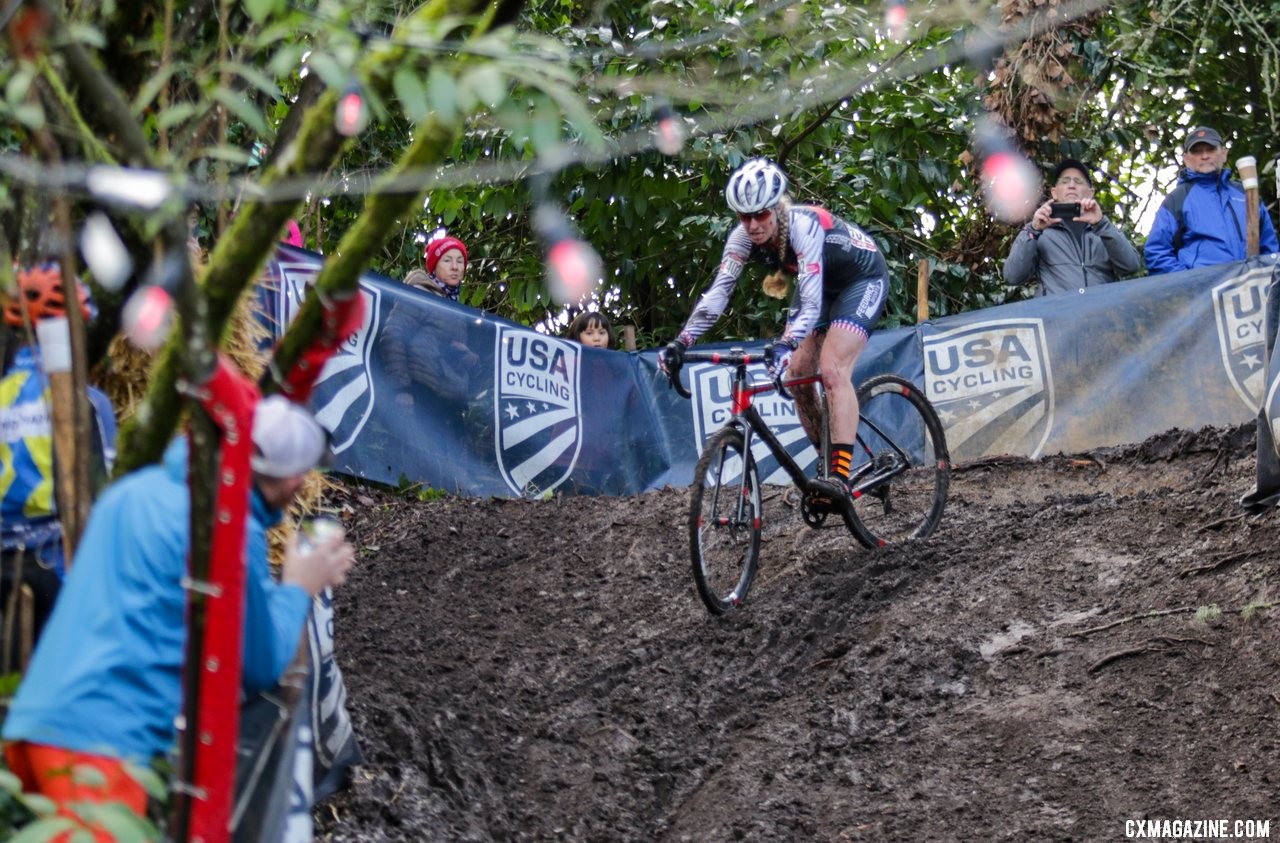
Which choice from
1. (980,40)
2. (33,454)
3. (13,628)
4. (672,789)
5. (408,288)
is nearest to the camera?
(13,628)

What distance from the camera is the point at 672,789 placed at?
6.29m

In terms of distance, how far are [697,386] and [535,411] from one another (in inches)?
55.8

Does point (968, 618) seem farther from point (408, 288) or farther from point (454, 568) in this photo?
point (408, 288)

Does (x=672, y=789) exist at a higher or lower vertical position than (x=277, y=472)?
lower

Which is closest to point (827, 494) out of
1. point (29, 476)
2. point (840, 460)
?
point (840, 460)

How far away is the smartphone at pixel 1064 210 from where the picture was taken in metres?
11.1

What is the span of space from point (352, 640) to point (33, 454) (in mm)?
3531

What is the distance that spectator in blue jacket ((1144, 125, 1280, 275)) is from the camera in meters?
10.9

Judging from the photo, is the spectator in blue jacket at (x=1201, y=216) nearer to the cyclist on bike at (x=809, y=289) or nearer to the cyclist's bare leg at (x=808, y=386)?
the cyclist on bike at (x=809, y=289)

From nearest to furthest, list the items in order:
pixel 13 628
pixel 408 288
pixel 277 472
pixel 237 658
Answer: pixel 237 658 → pixel 277 472 → pixel 13 628 → pixel 408 288

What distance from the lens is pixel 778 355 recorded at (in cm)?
774

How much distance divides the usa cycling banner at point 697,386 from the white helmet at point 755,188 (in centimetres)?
318

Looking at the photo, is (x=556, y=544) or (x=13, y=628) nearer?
(x=13, y=628)

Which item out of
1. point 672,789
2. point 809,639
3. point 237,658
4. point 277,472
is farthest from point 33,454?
point 809,639
